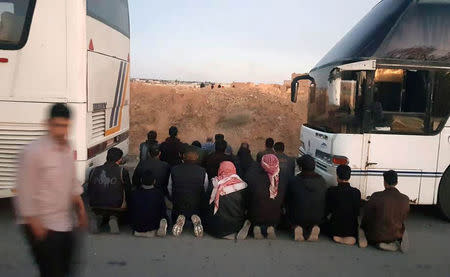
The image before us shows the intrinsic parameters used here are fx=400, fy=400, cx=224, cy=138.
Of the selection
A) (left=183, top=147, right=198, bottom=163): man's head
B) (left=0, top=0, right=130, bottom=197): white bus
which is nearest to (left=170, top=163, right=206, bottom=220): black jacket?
(left=183, top=147, right=198, bottom=163): man's head

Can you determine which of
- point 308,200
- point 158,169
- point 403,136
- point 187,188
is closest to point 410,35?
point 403,136

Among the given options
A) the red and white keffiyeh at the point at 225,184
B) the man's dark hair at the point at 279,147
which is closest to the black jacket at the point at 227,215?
the red and white keffiyeh at the point at 225,184

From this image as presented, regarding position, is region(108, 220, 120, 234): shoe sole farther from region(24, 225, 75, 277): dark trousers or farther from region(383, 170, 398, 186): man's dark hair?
region(383, 170, 398, 186): man's dark hair

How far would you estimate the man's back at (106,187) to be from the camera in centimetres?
569

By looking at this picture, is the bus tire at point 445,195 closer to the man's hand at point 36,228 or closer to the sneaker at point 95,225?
the sneaker at point 95,225

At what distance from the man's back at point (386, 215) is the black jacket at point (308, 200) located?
0.63m

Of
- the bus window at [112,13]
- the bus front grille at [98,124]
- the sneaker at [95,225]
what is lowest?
the sneaker at [95,225]

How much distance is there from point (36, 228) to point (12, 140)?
316 cm

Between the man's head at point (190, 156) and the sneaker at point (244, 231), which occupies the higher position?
the man's head at point (190, 156)

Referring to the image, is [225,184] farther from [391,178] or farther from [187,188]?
[391,178]

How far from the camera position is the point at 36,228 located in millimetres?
2908

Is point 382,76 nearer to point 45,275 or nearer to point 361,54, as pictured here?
point 361,54

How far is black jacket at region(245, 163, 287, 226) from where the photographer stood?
5680 millimetres

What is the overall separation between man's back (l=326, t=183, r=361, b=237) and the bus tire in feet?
6.31
